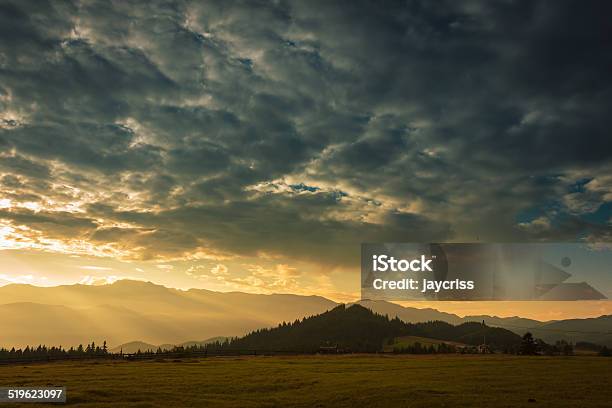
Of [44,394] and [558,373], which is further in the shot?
[558,373]

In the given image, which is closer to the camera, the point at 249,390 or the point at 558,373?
the point at 249,390

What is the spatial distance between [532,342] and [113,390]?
138 m

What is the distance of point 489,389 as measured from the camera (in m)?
44.7

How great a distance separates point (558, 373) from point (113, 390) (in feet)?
170

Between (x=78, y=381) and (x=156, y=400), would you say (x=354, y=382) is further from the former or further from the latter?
(x=78, y=381)

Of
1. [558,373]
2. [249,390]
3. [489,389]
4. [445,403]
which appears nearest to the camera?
[445,403]

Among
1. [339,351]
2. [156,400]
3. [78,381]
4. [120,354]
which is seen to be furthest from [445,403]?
[339,351]

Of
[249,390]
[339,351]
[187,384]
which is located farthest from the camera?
[339,351]

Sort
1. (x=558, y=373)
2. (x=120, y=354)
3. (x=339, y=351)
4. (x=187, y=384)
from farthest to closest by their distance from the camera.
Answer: (x=339, y=351) → (x=120, y=354) → (x=558, y=373) → (x=187, y=384)

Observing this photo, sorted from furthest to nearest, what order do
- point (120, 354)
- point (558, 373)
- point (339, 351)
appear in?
1. point (339, 351)
2. point (120, 354)
3. point (558, 373)

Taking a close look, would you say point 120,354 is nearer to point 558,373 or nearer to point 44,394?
point 44,394

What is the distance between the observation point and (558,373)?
59.2 m

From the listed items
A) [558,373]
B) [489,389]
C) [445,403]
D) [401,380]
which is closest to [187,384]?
[401,380]

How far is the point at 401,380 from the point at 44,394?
115ft
